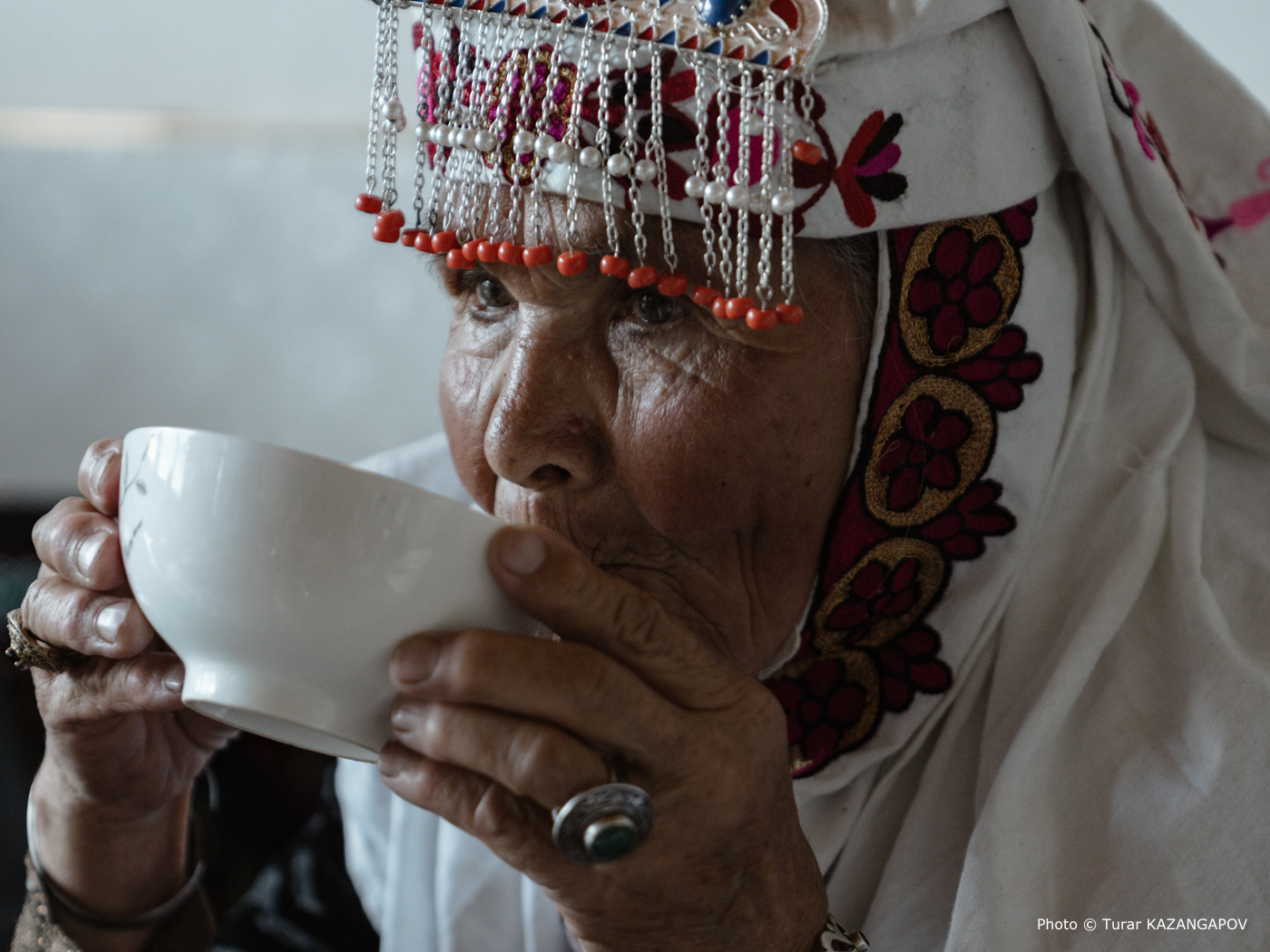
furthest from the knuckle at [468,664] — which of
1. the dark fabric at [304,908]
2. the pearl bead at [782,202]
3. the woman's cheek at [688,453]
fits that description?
the dark fabric at [304,908]

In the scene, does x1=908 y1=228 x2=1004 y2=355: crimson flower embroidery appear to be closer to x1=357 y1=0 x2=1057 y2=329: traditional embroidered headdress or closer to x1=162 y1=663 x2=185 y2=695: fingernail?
x1=357 y1=0 x2=1057 y2=329: traditional embroidered headdress

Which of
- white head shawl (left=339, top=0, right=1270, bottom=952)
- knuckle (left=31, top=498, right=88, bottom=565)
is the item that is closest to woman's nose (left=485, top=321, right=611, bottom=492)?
white head shawl (left=339, top=0, right=1270, bottom=952)

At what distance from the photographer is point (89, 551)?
31.0 inches

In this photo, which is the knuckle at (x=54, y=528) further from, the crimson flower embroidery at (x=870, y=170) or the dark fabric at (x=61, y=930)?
the crimson flower embroidery at (x=870, y=170)

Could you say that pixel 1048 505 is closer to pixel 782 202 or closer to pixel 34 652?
pixel 782 202

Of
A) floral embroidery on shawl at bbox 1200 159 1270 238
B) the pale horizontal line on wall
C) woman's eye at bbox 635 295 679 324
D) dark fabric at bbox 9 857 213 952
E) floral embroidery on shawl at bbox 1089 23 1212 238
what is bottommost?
dark fabric at bbox 9 857 213 952

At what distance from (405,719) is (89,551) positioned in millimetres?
342

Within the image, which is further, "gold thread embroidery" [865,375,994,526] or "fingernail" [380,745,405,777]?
"gold thread embroidery" [865,375,994,526]

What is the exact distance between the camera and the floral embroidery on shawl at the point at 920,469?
34.7 inches

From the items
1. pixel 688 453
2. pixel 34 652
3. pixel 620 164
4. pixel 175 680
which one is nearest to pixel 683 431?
pixel 688 453

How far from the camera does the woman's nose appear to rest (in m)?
0.87

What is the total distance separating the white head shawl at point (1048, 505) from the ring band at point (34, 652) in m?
0.69

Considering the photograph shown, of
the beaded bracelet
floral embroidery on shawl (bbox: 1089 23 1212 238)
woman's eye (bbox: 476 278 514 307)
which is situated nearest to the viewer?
floral embroidery on shawl (bbox: 1089 23 1212 238)

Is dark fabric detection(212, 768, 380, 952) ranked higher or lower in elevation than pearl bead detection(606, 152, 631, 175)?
lower
